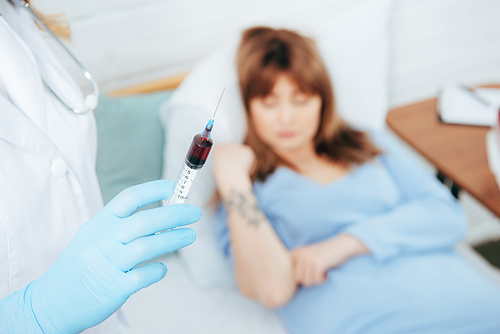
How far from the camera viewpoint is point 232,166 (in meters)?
1.04

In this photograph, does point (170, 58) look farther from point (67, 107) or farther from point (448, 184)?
point (448, 184)

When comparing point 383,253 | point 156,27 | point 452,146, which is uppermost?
Result: point 156,27

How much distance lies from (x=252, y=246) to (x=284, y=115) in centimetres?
39

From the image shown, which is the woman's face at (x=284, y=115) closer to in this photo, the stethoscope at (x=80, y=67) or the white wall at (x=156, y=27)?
the white wall at (x=156, y=27)

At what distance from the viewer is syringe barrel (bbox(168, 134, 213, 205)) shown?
0.50m

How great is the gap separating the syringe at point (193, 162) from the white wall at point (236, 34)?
744mm

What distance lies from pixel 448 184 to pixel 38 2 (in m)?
1.50

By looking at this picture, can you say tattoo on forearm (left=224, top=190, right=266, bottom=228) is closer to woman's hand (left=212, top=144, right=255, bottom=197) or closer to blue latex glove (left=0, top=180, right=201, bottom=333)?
woman's hand (left=212, top=144, right=255, bottom=197)

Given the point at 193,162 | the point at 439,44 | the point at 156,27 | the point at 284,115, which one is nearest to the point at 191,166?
the point at 193,162

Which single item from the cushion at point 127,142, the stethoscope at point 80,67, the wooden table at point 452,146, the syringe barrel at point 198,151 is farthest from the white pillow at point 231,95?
the syringe barrel at point 198,151

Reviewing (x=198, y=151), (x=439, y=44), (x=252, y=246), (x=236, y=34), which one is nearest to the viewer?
(x=198, y=151)

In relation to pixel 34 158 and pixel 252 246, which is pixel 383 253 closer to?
pixel 252 246

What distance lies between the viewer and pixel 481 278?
1.02m

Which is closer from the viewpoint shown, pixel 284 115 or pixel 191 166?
pixel 191 166
